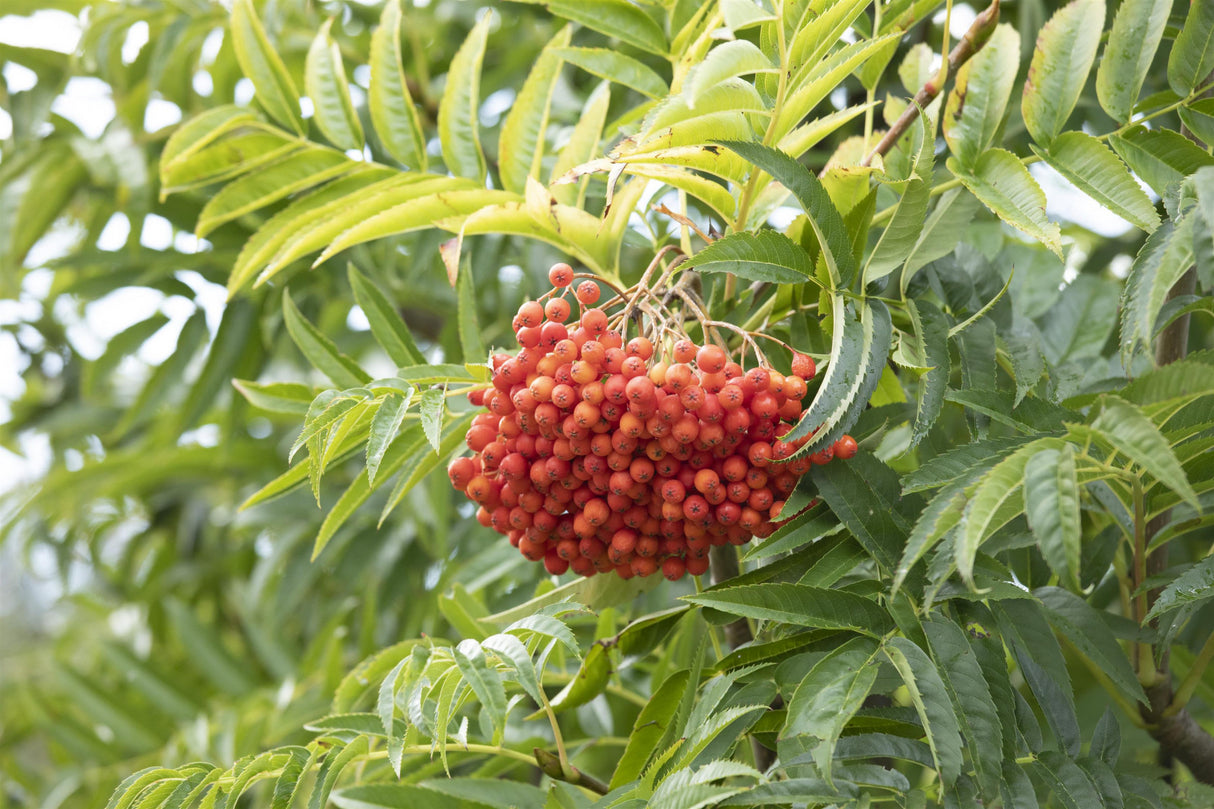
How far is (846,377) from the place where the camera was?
3.22 feet

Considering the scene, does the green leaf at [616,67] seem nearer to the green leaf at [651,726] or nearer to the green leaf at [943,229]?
the green leaf at [943,229]

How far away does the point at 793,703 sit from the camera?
0.93 metres

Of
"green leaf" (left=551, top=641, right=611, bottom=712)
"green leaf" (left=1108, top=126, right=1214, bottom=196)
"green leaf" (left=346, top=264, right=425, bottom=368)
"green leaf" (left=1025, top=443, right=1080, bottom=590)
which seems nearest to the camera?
"green leaf" (left=1025, top=443, right=1080, bottom=590)

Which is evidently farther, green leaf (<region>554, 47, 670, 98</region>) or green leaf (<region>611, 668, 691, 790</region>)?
green leaf (<region>554, 47, 670, 98</region>)

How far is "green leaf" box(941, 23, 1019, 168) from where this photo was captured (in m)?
1.14

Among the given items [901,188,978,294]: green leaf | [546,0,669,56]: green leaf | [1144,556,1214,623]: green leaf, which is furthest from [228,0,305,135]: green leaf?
[1144,556,1214,623]: green leaf

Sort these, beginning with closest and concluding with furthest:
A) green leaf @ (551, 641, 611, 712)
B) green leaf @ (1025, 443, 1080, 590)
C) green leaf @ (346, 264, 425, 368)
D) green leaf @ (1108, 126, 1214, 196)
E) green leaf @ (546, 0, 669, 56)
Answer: green leaf @ (1025, 443, 1080, 590) → green leaf @ (1108, 126, 1214, 196) → green leaf @ (551, 641, 611, 712) → green leaf @ (546, 0, 669, 56) → green leaf @ (346, 264, 425, 368)

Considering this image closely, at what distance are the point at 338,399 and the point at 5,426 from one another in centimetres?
278

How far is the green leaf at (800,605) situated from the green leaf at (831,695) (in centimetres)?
2

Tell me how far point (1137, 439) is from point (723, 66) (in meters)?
0.50

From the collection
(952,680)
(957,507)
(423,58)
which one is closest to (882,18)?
(957,507)

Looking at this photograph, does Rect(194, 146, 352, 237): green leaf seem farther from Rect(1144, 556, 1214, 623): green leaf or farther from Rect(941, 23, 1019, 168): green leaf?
Rect(1144, 556, 1214, 623): green leaf

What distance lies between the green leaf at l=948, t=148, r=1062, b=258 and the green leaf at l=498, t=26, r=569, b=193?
0.62 meters

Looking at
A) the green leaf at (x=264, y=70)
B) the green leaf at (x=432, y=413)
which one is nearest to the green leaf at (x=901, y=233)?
the green leaf at (x=432, y=413)
